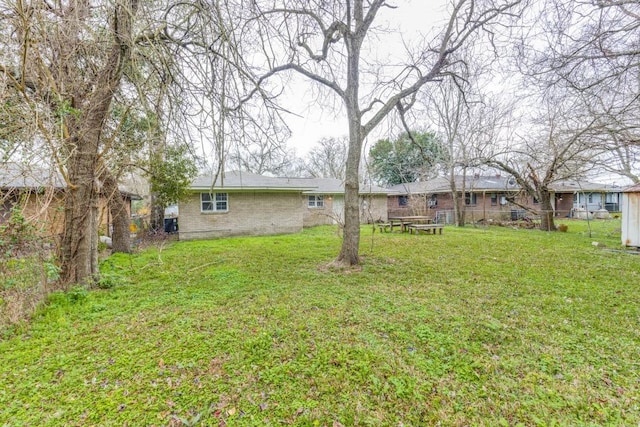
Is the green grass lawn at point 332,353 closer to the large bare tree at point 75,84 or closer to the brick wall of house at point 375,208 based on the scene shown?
the large bare tree at point 75,84

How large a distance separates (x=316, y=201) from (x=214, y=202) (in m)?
7.65

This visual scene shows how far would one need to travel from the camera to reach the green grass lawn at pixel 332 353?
7.55 feet

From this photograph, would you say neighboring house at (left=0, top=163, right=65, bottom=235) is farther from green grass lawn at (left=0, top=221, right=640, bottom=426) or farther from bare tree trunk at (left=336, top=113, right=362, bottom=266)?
bare tree trunk at (left=336, top=113, right=362, bottom=266)

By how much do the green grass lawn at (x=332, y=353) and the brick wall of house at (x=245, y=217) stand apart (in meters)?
7.16

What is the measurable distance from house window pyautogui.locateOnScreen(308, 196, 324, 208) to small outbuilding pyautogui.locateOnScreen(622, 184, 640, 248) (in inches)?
552

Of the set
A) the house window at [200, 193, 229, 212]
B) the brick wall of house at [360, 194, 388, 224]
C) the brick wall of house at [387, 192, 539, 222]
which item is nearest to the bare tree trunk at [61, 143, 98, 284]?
the house window at [200, 193, 229, 212]

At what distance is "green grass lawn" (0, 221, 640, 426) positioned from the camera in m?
2.30

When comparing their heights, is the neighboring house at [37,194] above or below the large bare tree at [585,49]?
below

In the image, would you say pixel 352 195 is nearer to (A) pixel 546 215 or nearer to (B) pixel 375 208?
(A) pixel 546 215

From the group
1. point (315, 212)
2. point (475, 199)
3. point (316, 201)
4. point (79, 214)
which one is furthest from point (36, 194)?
point (475, 199)

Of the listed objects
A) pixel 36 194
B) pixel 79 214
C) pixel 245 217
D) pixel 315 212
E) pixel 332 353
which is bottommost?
pixel 332 353

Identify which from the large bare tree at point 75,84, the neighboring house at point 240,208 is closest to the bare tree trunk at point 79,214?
the large bare tree at point 75,84

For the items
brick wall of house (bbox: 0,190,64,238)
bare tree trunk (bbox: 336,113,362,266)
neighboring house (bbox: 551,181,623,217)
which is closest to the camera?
brick wall of house (bbox: 0,190,64,238)

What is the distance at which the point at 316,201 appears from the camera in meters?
19.0
